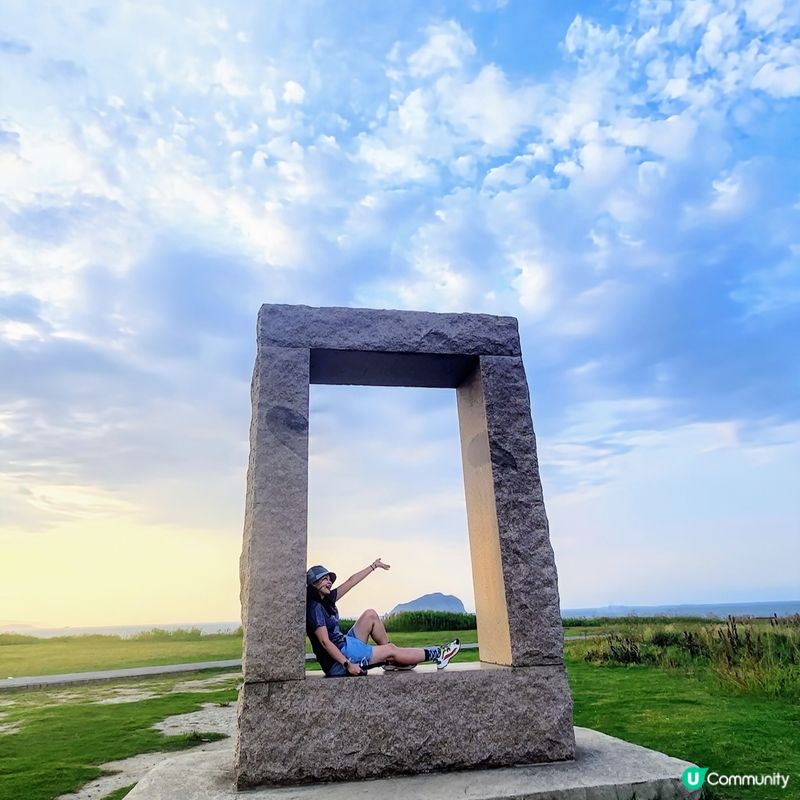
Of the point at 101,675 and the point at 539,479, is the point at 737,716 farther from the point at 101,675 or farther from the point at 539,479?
the point at 101,675

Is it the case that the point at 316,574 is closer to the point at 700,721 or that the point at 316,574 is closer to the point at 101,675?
the point at 700,721

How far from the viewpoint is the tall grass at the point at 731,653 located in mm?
7082

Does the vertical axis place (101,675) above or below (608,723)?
above

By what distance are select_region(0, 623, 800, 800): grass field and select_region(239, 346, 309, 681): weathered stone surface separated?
180cm

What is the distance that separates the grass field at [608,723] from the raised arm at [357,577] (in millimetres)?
2111

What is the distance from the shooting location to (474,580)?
4.84m

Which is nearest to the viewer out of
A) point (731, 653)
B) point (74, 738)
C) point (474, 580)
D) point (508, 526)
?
point (508, 526)

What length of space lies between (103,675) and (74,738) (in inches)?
240

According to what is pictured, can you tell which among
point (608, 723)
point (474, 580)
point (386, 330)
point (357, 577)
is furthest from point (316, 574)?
point (608, 723)

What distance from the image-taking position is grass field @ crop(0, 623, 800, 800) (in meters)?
4.52

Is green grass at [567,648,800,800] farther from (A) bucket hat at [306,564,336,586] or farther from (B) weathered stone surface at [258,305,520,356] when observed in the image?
(B) weathered stone surface at [258,305,520,356]

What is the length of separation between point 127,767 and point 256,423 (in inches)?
133

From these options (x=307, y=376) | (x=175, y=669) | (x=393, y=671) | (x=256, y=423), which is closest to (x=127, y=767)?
(x=393, y=671)

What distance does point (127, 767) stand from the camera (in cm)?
521
